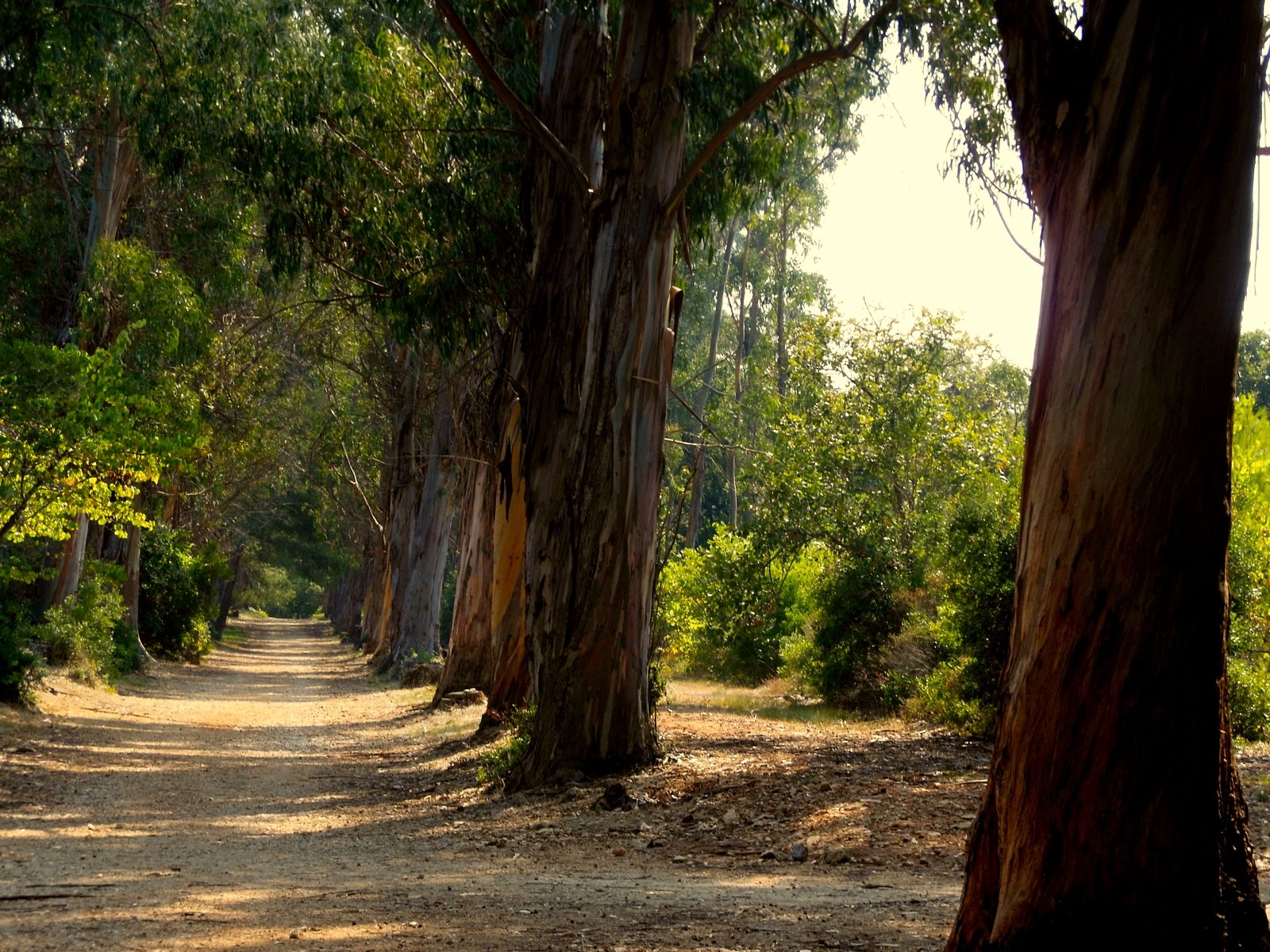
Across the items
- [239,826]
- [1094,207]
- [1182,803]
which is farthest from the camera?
[239,826]

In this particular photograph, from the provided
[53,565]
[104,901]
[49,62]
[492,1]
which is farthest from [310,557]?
[104,901]

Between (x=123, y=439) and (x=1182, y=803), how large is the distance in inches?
473

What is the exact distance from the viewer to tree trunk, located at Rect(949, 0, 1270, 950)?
372 centimetres

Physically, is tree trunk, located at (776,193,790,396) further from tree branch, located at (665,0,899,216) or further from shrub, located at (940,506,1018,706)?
tree branch, located at (665,0,899,216)

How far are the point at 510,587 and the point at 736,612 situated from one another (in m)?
9.91

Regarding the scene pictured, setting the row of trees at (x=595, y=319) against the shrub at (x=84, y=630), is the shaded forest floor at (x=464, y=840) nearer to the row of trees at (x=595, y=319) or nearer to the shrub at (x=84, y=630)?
the row of trees at (x=595, y=319)

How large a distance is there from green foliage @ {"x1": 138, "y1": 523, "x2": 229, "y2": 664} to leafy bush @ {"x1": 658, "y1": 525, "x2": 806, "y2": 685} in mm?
12476

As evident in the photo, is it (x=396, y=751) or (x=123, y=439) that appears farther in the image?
(x=396, y=751)

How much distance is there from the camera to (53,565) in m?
19.9

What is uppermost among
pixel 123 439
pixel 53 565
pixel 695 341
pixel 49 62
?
pixel 695 341

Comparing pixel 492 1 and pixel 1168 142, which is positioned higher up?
pixel 492 1

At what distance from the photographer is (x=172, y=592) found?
30.0m

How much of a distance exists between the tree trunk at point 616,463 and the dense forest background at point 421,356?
367 mm

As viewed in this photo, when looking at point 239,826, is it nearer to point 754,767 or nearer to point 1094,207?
point 754,767
